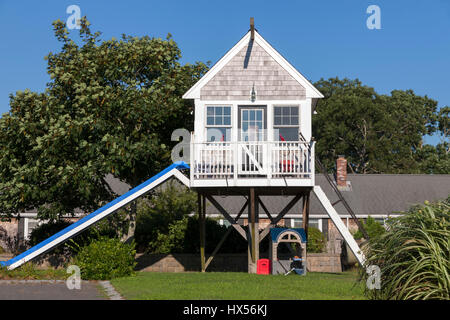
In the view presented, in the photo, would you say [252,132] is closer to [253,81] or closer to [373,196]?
[253,81]

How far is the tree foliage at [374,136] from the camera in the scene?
5125 centimetres

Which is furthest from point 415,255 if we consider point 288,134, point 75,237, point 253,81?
point 75,237

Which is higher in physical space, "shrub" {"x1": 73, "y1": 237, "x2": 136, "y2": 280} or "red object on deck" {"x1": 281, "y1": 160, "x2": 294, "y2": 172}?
"red object on deck" {"x1": 281, "y1": 160, "x2": 294, "y2": 172}

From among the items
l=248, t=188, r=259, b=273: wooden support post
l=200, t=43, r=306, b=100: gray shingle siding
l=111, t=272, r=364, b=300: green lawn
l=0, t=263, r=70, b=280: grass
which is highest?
l=200, t=43, r=306, b=100: gray shingle siding

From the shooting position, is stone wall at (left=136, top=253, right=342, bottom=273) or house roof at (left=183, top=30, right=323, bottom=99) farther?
stone wall at (left=136, top=253, right=342, bottom=273)

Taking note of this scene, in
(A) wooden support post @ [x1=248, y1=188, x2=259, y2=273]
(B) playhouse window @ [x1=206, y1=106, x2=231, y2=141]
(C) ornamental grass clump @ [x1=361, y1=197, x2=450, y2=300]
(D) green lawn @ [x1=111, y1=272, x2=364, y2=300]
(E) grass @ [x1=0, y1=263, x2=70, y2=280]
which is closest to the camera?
(C) ornamental grass clump @ [x1=361, y1=197, x2=450, y2=300]

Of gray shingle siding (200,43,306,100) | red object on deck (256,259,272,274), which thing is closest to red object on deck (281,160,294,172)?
gray shingle siding (200,43,306,100)

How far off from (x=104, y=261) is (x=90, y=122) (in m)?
5.68

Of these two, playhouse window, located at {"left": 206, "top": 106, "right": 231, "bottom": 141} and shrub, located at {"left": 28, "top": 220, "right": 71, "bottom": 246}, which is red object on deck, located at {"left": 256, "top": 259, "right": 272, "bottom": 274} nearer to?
playhouse window, located at {"left": 206, "top": 106, "right": 231, "bottom": 141}

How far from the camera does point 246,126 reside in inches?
→ 781

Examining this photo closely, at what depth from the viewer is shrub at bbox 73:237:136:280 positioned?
1820 centimetres

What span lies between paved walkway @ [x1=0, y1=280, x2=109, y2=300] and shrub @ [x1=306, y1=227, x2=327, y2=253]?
12.2 meters

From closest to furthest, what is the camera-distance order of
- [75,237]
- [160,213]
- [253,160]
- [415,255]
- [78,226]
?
1. [415,255]
2. [253,160]
3. [78,226]
4. [75,237]
5. [160,213]
